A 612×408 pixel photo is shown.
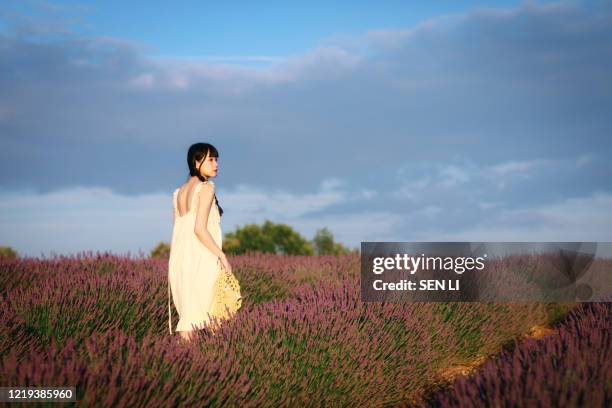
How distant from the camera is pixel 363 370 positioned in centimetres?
512

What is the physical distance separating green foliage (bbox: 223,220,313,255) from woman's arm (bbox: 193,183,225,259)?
15412 mm

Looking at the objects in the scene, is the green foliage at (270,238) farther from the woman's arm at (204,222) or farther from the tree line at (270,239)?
the woman's arm at (204,222)

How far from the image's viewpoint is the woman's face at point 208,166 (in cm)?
575

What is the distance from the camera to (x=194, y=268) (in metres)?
5.77

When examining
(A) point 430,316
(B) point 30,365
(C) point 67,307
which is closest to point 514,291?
(A) point 430,316

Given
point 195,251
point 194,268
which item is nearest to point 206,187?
point 195,251


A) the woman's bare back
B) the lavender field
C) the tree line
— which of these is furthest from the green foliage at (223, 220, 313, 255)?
the woman's bare back

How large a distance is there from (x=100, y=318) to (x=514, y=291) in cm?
527

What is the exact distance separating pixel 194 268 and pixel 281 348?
137 cm

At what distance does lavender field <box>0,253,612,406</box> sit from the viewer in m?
3.37

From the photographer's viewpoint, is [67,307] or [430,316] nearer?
[67,307]

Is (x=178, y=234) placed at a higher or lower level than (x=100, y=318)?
higher

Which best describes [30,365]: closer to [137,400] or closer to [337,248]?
[137,400]

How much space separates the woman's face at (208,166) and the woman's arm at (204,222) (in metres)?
0.19
